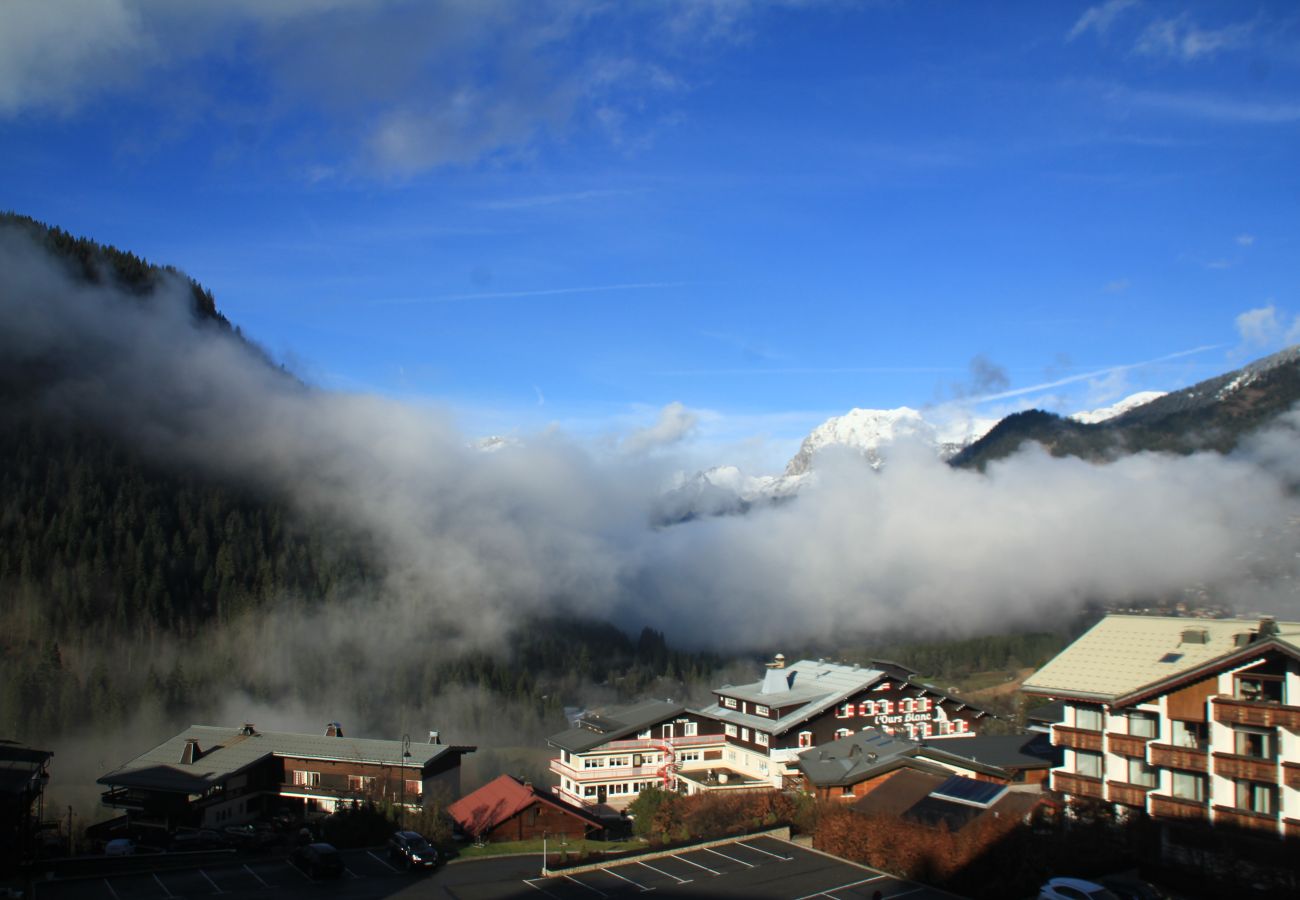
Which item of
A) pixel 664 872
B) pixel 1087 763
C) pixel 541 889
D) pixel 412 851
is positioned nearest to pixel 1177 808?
pixel 1087 763

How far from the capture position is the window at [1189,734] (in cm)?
3394

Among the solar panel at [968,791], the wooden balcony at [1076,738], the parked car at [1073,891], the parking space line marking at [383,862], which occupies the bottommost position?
the parking space line marking at [383,862]

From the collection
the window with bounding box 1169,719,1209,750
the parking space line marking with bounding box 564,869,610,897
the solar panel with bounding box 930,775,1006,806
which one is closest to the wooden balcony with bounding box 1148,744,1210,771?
the window with bounding box 1169,719,1209,750

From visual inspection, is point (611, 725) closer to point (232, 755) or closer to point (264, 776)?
point (264, 776)

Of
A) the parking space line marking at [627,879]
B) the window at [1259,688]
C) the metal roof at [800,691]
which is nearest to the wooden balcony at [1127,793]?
the window at [1259,688]

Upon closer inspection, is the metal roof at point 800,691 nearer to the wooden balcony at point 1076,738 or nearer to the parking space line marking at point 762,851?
the parking space line marking at point 762,851

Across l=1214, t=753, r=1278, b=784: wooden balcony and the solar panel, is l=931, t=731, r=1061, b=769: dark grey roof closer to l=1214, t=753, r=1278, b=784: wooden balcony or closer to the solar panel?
the solar panel

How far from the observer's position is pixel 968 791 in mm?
40594

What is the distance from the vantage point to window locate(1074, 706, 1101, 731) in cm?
3772

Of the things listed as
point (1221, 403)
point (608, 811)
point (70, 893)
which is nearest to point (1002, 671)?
point (1221, 403)

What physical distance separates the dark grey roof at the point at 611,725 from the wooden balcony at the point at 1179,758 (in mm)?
45427

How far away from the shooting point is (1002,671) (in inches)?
6255

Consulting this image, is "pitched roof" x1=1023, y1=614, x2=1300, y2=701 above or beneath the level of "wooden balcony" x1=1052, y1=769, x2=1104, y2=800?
above

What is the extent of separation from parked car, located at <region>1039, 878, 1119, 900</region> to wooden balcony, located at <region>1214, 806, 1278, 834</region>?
710cm
